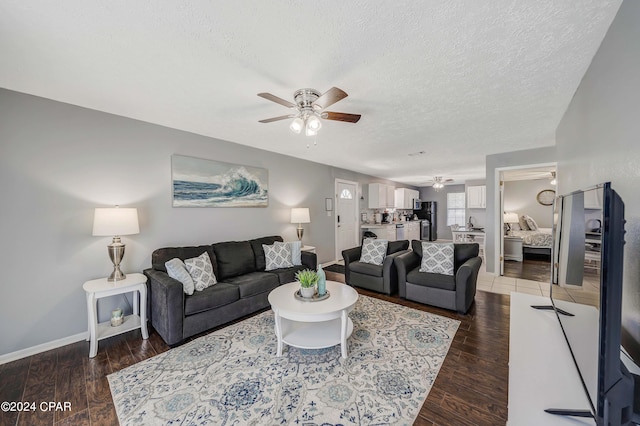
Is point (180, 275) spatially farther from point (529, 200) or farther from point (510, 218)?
point (529, 200)

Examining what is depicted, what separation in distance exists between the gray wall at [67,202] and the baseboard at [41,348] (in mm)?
38

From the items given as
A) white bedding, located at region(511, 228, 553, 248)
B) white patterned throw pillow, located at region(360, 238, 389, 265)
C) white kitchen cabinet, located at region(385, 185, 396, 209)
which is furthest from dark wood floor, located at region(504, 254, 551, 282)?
white kitchen cabinet, located at region(385, 185, 396, 209)

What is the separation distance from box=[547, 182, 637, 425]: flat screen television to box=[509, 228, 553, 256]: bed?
599 centimetres

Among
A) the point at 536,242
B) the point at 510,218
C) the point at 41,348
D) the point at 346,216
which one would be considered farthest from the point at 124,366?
the point at 510,218

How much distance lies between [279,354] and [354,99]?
2561mm

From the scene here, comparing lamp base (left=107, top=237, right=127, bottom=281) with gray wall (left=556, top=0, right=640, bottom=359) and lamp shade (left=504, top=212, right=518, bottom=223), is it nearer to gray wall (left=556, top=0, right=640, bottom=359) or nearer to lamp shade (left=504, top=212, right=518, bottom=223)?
gray wall (left=556, top=0, right=640, bottom=359)

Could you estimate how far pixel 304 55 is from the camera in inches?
67.4

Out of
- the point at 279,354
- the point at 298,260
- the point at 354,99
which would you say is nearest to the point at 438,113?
the point at 354,99

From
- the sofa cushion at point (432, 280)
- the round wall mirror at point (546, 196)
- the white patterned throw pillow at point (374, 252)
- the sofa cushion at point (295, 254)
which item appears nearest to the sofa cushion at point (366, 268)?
the white patterned throw pillow at point (374, 252)

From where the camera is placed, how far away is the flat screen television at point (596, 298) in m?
0.73

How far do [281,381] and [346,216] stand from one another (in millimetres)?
4833

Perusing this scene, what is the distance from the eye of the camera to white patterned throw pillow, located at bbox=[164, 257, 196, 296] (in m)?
2.59

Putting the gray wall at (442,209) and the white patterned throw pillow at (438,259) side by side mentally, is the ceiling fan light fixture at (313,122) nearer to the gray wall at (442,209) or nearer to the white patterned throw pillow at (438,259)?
the white patterned throw pillow at (438,259)

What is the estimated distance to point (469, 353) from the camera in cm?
223
